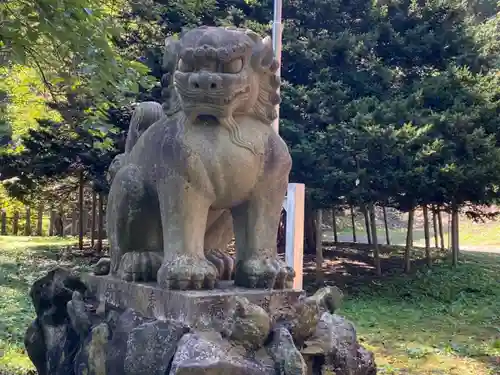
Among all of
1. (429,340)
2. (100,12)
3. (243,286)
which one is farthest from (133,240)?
(429,340)

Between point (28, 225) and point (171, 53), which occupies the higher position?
point (171, 53)

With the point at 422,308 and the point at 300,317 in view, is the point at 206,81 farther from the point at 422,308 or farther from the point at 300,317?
the point at 422,308

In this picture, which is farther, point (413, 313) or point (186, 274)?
point (413, 313)

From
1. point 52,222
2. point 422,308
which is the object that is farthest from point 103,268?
point 52,222

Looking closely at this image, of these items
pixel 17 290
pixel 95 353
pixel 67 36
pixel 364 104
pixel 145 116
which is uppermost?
pixel 364 104

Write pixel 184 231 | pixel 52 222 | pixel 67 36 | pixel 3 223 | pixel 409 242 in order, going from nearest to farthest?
pixel 184 231
pixel 67 36
pixel 409 242
pixel 52 222
pixel 3 223

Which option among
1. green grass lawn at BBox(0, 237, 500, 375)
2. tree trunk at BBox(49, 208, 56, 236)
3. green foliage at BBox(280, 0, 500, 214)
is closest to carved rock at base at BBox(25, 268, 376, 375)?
green grass lawn at BBox(0, 237, 500, 375)

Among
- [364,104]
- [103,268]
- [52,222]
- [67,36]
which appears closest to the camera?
[103,268]

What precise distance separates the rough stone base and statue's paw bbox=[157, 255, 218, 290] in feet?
0.10

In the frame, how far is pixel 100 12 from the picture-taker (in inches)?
160

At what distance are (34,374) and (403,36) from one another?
9.02 meters

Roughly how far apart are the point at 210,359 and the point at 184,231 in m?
0.61

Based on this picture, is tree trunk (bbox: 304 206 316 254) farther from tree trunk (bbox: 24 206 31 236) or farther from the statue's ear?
tree trunk (bbox: 24 206 31 236)

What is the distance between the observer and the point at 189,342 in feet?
7.01
